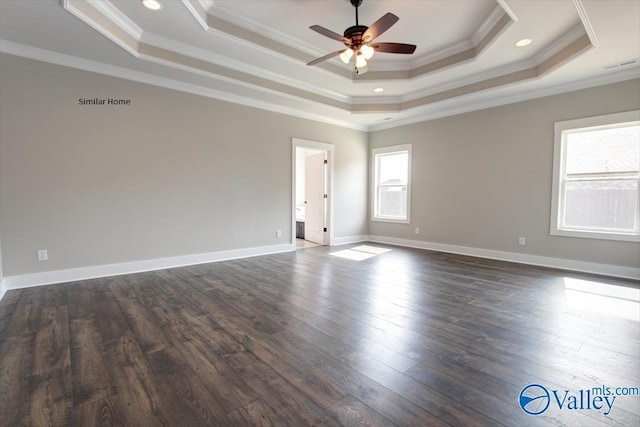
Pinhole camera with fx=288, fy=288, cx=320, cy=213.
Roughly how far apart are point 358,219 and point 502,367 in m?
5.33

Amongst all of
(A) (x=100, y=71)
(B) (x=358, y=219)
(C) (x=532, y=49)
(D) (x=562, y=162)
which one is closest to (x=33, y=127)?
(A) (x=100, y=71)

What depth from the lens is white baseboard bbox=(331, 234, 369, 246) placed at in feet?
21.9

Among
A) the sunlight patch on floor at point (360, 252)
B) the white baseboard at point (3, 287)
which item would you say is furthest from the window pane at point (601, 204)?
the white baseboard at point (3, 287)

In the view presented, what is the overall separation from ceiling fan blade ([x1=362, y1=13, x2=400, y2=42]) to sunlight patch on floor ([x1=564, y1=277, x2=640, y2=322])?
3.33 m

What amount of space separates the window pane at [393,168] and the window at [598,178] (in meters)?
2.74

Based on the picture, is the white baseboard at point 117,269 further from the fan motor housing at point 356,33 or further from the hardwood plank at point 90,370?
the fan motor housing at point 356,33

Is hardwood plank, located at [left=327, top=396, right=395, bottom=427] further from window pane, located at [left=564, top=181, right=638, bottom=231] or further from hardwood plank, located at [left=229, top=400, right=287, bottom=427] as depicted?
window pane, located at [left=564, top=181, right=638, bottom=231]

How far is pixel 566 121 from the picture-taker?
4.40 m

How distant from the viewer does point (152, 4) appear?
112 inches

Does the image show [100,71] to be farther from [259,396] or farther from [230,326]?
[259,396]

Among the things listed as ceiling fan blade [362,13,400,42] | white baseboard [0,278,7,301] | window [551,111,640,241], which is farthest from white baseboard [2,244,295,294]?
window [551,111,640,241]

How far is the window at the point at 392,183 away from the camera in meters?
6.54

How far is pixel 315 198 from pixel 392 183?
6.17 feet

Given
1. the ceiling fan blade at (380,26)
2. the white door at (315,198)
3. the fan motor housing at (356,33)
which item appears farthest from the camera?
the white door at (315,198)
